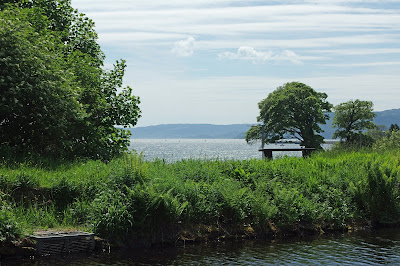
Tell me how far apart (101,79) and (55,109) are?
24.0 ft

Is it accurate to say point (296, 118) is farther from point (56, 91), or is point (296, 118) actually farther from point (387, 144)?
point (56, 91)

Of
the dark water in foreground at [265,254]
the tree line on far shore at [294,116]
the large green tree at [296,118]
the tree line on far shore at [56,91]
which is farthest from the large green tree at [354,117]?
the dark water in foreground at [265,254]

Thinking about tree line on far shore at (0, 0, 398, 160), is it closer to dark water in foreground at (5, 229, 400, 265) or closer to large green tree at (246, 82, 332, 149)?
dark water in foreground at (5, 229, 400, 265)

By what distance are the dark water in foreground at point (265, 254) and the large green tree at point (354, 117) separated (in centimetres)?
6900

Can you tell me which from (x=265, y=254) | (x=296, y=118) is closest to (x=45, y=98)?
(x=265, y=254)

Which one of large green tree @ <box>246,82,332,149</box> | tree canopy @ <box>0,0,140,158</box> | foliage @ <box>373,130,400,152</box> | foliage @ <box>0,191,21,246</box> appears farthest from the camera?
large green tree @ <box>246,82,332,149</box>

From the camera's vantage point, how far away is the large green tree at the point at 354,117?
83000 millimetres

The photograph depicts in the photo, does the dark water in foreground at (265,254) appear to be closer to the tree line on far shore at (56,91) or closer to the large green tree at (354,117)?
the tree line on far shore at (56,91)

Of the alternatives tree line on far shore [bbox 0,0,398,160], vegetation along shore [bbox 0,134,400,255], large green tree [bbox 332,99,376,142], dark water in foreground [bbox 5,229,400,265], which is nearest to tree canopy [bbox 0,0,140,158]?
tree line on far shore [bbox 0,0,398,160]

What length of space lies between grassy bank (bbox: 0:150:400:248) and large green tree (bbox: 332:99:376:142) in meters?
64.6

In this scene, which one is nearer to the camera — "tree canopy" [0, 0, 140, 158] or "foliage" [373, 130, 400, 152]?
"tree canopy" [0, 0, 140, 158]

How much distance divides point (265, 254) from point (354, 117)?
73554 millimetres

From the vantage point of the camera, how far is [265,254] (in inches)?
565

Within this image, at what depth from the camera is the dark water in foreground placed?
43.2 ft
